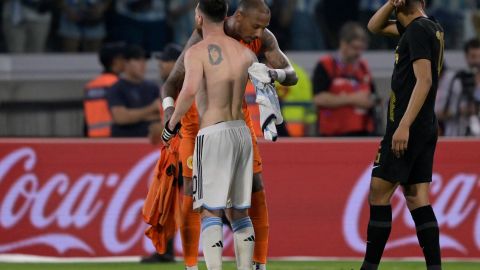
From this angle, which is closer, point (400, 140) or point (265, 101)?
point (265, 101)

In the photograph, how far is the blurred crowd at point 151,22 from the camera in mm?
16562

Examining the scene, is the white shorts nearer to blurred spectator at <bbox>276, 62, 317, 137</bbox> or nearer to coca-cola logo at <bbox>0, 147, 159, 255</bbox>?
coca-cola logo at <bbox>0, 147, 159, 255</bbox>

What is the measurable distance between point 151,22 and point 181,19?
39 centimetres

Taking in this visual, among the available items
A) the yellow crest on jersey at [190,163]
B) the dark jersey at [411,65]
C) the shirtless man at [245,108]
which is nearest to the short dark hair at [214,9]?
the shirtless man at [245,108]

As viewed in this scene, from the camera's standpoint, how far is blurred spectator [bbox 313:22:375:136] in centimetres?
1377

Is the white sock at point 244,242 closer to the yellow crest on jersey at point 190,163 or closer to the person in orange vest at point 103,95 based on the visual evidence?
the yellow crest on jersey at point 190,163

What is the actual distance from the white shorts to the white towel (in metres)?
0.23

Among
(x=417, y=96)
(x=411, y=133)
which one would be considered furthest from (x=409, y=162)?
(x=417, y=96)

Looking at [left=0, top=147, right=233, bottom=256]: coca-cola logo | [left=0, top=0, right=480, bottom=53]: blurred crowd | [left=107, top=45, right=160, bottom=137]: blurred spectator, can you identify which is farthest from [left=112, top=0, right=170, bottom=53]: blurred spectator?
[left=0, top=147, right=233, bottom=256]: coca-cola logo

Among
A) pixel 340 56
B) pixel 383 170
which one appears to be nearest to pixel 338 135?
pixel 340 56

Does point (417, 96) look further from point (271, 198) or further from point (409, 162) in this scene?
point (271, 198)

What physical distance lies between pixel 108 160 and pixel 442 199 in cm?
319

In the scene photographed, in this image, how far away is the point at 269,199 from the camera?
40.5 ft

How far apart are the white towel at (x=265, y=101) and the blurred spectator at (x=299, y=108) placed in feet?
19.5
